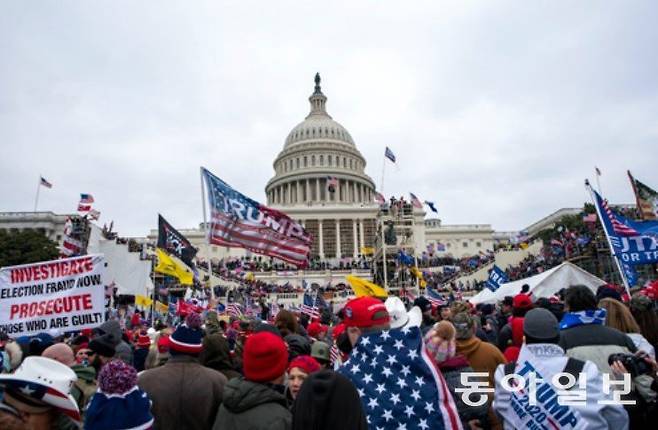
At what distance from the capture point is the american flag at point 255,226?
43.5 ft

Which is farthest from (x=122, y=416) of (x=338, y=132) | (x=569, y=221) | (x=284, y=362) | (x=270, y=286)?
(x=338, y=132)

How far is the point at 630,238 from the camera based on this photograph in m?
11.4

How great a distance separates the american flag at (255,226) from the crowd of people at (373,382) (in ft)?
27.8

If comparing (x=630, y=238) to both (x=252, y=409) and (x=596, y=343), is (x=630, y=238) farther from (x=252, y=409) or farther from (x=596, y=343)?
(x=252, y=409)

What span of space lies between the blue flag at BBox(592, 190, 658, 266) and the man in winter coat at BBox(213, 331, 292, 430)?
32.9ft

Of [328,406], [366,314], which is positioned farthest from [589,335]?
[328,406]

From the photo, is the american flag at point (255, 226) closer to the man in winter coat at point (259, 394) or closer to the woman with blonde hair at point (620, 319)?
the woman with blonde hair at point (620, 319)

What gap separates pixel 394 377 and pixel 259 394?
3.00ft

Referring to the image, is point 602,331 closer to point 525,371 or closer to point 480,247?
point 525,371

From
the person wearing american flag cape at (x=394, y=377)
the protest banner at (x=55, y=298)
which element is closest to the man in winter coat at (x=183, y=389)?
the person wearing american flag cape at (x=394, y=377)

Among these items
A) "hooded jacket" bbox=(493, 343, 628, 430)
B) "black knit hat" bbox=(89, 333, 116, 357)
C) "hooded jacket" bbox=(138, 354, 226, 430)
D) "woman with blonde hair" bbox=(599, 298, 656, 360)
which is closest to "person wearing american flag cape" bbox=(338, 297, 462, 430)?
"hooded jacket" bbox=(493, 343, 628, 430)

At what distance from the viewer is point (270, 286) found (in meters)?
52.3

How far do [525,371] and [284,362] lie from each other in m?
1.71

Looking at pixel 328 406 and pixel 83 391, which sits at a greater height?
pixel 328 406
